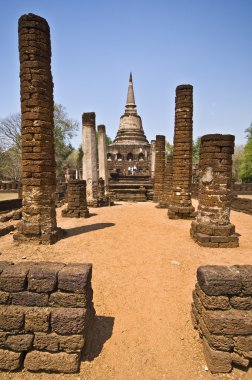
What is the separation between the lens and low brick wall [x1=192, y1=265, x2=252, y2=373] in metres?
2.85

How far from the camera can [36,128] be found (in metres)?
6.70

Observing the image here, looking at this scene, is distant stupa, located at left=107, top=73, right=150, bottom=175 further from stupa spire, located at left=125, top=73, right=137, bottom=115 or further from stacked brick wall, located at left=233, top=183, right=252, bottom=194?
stacked brick wall, located at left=233, top=183, right=252, bottom=194

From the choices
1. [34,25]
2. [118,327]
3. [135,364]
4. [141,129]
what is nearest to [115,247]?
[118,327]

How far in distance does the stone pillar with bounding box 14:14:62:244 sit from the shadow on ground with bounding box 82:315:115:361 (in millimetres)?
3547

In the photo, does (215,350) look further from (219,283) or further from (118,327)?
(118,327)

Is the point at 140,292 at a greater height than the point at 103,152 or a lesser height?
lesser

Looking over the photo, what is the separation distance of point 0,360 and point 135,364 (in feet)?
5.28

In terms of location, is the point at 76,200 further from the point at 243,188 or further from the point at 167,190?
the point at 243,188

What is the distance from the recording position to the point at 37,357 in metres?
2.84

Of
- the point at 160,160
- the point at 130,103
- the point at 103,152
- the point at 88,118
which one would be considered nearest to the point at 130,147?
the point at 130,103

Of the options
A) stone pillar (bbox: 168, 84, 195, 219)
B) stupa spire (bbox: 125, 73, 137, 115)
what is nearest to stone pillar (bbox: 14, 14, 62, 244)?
stone pillar (bbox: 168, 84, 195, 219)

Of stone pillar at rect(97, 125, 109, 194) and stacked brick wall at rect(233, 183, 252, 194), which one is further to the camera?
stacked brick wall at rect(233, 183, 252, 194)

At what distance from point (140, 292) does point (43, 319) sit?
205 cm

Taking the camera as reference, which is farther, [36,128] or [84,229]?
[84,229]
